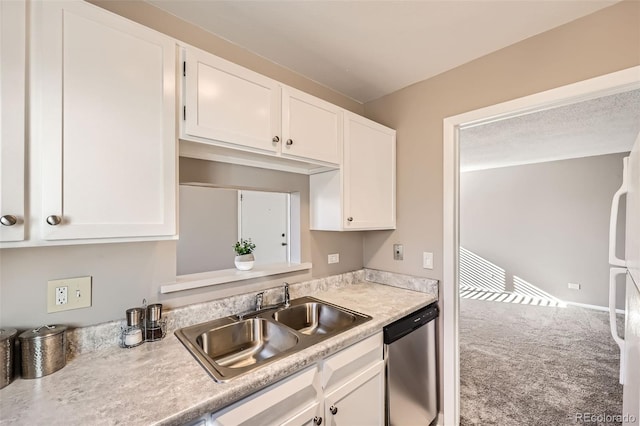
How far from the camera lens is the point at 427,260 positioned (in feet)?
Answer: 6.55

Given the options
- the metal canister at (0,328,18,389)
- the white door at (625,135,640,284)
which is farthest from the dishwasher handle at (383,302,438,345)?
the metal canister at (0,328,18,389)

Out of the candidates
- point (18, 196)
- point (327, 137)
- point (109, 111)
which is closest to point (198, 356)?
point (18, 196)

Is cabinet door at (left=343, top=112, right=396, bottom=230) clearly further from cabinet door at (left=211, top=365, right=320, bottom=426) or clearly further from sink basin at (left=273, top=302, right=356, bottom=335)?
cabinet door at (left=211, top=365, right=320, bottom=426)

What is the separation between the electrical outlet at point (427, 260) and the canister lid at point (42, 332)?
1.98m

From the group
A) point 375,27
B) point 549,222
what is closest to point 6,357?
point 375,27

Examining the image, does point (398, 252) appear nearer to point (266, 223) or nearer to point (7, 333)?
point (266, 223)

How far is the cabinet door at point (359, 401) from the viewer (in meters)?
1.23

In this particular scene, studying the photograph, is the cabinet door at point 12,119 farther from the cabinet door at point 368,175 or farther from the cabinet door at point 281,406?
the cabinet door at point 368,175

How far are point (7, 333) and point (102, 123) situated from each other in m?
0.78

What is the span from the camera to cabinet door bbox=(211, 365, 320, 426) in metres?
0.90

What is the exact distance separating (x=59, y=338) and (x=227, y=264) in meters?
0.90

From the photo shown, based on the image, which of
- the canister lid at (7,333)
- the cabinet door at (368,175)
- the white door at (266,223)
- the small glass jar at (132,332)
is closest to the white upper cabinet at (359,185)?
the cabinet door at (368,175)

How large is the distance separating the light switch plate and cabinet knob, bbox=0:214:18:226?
397 millimetres

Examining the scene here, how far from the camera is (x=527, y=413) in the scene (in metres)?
1.97
